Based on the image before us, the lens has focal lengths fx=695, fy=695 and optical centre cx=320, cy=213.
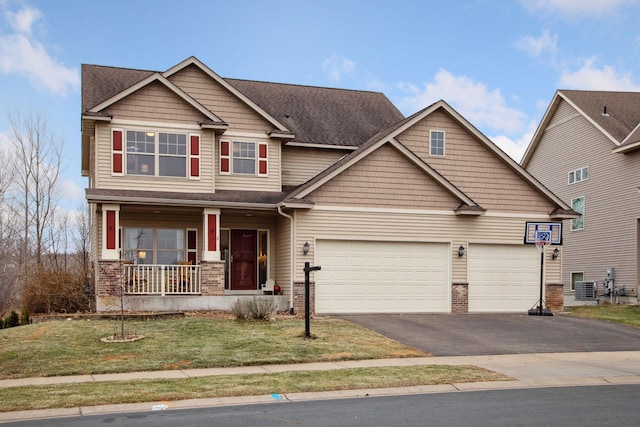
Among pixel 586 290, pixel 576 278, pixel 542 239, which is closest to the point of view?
pixel 542 239

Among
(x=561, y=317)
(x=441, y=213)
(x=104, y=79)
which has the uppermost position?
(x=104, y=79)

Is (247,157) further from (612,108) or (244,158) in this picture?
(612,108)

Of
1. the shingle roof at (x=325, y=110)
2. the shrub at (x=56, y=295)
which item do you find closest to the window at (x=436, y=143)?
the shingle roof at (x=325, y=110)

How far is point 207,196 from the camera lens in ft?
73.6

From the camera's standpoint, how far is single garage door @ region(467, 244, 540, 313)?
23.5m

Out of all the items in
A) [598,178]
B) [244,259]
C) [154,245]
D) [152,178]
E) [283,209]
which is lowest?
[244,259]

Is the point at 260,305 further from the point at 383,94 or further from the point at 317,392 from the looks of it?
the point at 383,94

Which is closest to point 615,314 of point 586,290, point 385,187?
point 586,290

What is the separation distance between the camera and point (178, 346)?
49.8 feet

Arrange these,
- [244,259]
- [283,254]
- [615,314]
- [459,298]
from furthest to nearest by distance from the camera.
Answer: [244,259]
[615,314]
[283,254]
[459,298]

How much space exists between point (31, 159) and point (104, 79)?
51.2 feet

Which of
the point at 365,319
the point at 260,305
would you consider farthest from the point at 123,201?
the point at 365,319

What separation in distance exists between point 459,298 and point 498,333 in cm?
464

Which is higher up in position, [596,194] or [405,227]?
[596,194]
